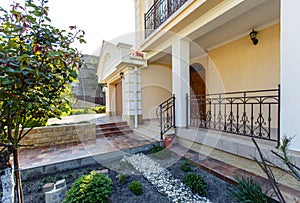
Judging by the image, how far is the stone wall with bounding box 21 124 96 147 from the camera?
4310mm

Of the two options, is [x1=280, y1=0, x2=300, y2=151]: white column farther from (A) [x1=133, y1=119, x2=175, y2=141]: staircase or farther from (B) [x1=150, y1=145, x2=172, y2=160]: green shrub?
(A) [x1=133, y1=119, x2=175, y2=141]: staircase

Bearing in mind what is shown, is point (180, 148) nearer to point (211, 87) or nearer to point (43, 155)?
point (211, 87)

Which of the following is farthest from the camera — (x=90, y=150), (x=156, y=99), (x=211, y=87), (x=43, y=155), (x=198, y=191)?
(x=156, y=99)

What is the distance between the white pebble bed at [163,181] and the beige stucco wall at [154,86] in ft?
10.2

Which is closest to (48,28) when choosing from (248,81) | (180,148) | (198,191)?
(198,191)

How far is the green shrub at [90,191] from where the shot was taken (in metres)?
1.90

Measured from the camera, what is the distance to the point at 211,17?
333cm

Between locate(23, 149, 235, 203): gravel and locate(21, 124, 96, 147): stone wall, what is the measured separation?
180cm

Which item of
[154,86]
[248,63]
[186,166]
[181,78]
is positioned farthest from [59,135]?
[248,63]

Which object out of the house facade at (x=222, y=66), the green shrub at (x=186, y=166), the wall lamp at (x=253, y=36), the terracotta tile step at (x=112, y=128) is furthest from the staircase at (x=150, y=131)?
the wall lamp at (x=253, y=36)

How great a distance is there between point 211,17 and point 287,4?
1.40m

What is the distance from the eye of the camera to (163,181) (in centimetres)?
262

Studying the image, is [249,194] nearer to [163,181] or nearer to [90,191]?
[163,181]

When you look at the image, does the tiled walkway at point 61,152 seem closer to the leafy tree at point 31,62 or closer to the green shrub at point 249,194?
the leafy tree at point 31,62
